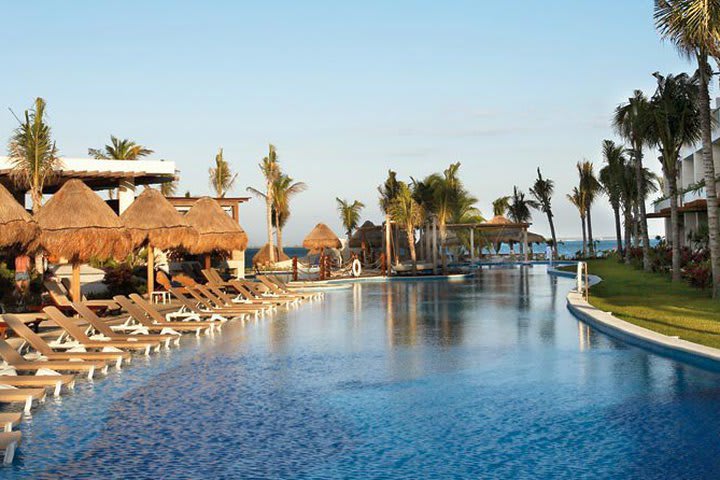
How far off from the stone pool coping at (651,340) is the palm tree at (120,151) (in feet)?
108

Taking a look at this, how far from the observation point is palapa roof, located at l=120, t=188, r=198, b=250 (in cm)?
1961

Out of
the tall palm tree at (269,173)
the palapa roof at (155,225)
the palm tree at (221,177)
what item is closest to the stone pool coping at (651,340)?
the palapa roof at (155,225)

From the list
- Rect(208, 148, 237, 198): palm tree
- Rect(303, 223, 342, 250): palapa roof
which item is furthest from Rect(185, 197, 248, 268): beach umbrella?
Rect(208, 148, 237, 198): palm tree

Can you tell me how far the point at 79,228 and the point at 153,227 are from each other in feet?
10.3

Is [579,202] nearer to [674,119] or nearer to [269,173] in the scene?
[269,173]

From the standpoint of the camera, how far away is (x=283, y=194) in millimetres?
53500

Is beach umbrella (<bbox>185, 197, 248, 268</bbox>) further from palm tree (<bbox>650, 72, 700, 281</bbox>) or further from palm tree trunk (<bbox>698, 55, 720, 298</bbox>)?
palm tree (<bbox>650, 72, 700, 281</bbox>)

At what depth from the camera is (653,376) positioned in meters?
9.12

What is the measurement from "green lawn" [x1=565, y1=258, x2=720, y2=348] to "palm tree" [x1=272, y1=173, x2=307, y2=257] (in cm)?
3067

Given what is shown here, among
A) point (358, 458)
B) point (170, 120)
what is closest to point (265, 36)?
point (170, 120)

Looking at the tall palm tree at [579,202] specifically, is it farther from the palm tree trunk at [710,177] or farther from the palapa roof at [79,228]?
the palapa roof at [79,228]

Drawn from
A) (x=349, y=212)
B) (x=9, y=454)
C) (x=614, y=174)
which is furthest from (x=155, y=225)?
(x=349, y=212)

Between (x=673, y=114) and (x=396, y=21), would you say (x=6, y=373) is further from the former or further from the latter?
(x=673, y=114)

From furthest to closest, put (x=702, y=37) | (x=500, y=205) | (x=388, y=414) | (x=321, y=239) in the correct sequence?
(x=500, y=205) → (x=321, y=239) → (x=702, y=37) → (x=388, y=414)
